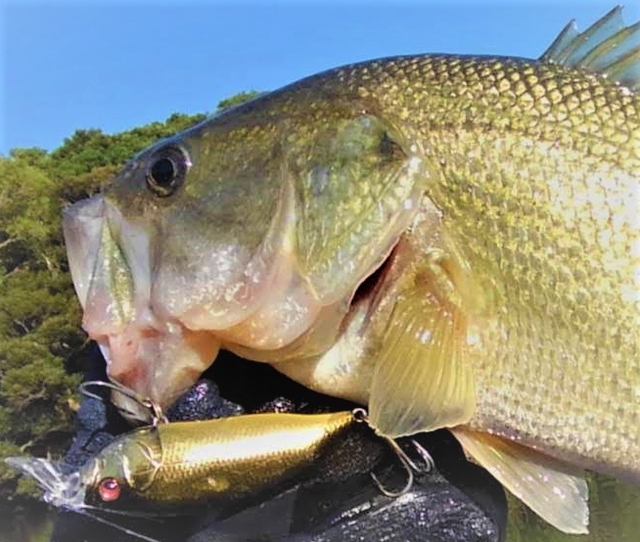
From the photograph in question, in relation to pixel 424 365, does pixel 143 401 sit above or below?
above

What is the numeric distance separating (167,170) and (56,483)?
20.6 inches

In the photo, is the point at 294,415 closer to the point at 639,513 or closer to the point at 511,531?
the point at 511,531

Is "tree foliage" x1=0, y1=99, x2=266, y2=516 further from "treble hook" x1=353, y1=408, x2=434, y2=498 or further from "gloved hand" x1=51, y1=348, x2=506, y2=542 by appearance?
"treble hook" x1=353, y1=408, x2=434, y2=498

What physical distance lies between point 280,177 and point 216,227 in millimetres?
131

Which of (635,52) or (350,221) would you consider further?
(635,52)

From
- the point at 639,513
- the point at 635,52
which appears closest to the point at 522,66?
the point at 635,52

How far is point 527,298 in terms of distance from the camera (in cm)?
140

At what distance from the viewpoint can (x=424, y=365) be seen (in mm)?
1386

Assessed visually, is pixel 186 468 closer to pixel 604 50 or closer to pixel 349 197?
pixel 349 197

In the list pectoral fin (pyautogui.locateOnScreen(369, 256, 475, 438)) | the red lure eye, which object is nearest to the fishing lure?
the red lure eye

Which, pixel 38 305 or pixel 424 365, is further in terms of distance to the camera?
pixel 38 305

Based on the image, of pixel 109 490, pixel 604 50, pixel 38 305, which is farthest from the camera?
pixel 38 305

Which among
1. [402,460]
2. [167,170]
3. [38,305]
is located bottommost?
[402,460]

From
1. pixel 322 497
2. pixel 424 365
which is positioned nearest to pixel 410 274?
pixel 424 365
